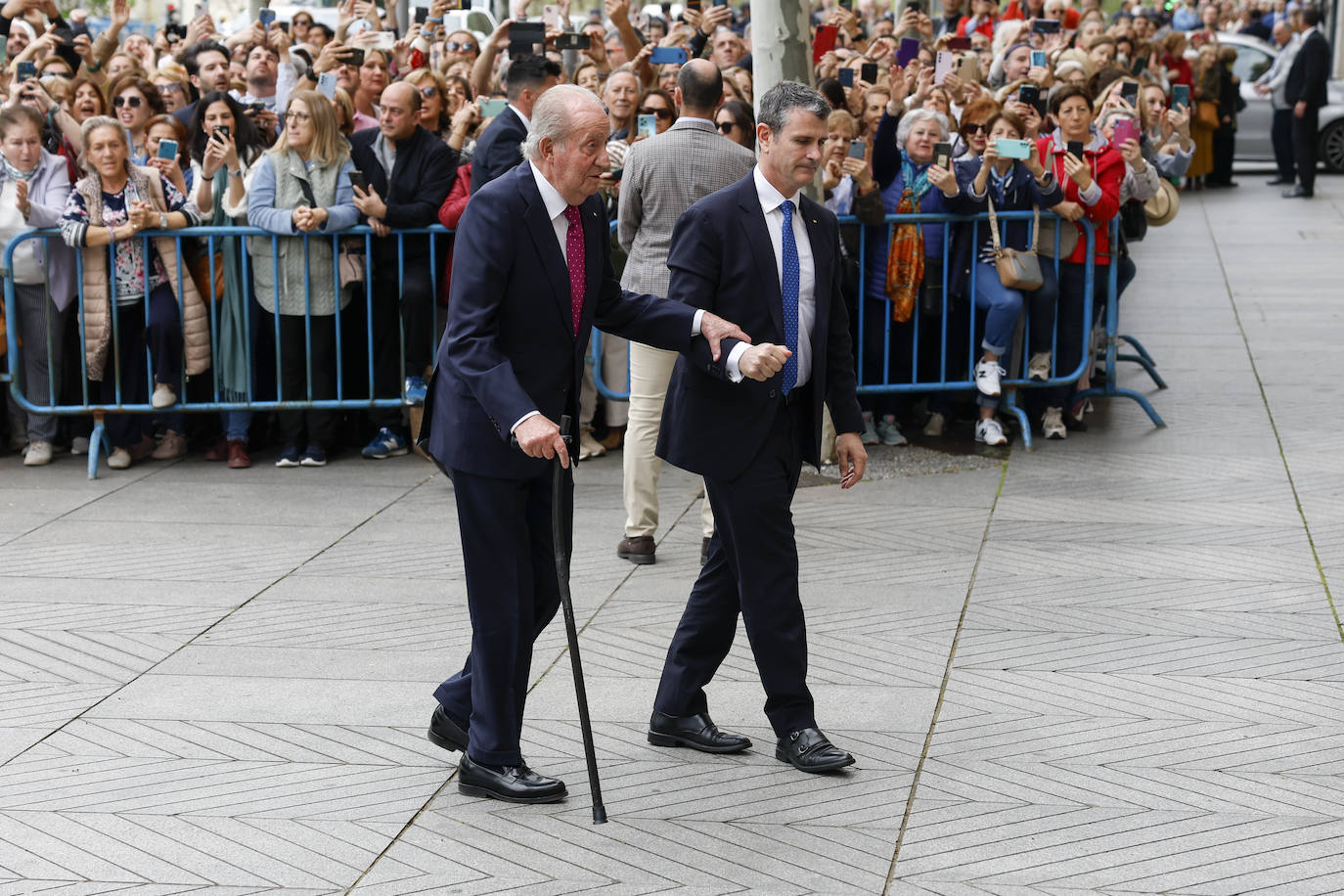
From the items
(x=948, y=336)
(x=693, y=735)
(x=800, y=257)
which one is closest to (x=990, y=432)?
(x=948, y=336)

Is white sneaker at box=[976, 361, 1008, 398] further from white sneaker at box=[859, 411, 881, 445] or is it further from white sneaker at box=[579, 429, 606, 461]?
white sneaker at box=[579, 429, 606, 461]

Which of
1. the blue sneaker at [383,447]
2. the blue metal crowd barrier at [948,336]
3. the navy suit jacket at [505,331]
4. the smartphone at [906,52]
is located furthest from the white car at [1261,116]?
the navy suit jacket at [505,331]

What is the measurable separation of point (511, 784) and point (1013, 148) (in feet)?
16.9

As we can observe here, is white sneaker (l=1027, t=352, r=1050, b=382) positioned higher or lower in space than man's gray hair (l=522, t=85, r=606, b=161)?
lower

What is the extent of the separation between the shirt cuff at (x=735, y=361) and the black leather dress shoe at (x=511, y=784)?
120 centimetres

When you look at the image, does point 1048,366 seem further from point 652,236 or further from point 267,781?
point 267,781

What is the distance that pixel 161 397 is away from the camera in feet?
30.0

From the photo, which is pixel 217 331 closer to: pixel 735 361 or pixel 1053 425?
pixel 1053 425

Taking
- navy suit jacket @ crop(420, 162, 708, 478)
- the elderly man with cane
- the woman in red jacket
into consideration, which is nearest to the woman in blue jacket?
the woman in red jacket

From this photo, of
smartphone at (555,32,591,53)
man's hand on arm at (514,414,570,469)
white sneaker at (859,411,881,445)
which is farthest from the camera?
smartphone at (555,32,591,53)

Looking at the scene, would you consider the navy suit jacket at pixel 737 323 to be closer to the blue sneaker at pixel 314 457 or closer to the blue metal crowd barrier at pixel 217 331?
the blue metal crowd barrier at pixel 217 331

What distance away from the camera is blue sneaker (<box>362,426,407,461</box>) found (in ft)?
31.0

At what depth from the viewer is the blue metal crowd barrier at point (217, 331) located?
359 inches

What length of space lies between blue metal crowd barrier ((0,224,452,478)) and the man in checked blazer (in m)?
2.10
